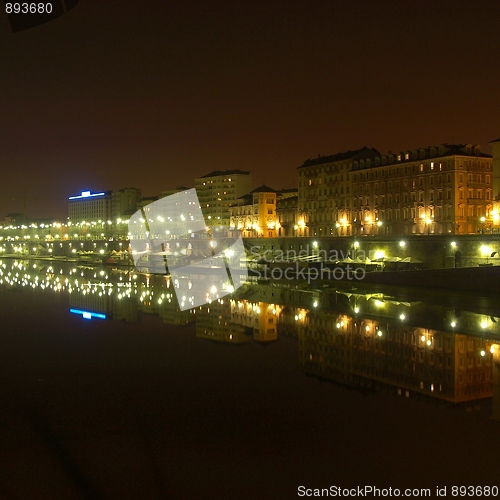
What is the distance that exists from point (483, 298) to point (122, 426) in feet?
72.1

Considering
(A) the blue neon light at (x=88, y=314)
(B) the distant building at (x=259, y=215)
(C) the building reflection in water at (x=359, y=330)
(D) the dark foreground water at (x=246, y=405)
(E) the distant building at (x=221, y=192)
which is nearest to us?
(D) the dark foreground water at (x=246, y=405)

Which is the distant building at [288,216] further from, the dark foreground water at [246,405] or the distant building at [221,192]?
the dark foreground water at [246,405]

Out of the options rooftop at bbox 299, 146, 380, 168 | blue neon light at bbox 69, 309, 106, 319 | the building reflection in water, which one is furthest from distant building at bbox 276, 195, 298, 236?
blue neon light at bbox 69, 309, 106, 319

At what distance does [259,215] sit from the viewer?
266ft

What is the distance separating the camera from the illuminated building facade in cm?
4912

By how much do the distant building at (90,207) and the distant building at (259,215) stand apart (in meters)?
87.0

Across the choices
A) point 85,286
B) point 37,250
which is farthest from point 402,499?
point 37,250

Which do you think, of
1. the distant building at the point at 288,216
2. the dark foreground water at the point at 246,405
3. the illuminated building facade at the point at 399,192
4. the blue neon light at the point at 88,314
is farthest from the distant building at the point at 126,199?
the dark foreground water at the point at 246,405

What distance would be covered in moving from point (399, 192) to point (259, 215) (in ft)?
93.9

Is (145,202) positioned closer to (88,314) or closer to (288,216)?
(288,216)

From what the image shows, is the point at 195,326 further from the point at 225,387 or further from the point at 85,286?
the point at 85,286

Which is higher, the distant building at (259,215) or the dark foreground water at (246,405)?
the distant building at (259,215)

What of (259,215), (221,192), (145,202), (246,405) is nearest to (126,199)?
Answer: (145,202)

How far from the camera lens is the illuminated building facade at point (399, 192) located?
49.1 meters
